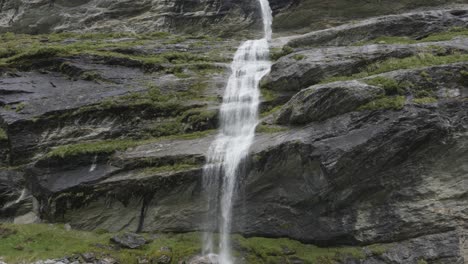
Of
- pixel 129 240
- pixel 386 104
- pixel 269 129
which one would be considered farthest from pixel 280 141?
pixel 129 240

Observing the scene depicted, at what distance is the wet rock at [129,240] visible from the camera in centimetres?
1284

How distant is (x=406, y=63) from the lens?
50.6 ft

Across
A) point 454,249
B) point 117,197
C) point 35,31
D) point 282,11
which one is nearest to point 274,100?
point 117,197

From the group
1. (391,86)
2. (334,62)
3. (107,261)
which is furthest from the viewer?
(334,62)

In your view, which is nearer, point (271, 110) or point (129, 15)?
point (271, 110)

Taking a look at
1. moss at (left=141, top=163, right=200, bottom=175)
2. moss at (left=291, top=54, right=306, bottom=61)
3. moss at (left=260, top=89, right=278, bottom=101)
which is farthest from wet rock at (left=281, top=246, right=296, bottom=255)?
moss at (left=291, top=54, right=306, bottom=61)

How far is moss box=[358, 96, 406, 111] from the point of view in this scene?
43.3 feet

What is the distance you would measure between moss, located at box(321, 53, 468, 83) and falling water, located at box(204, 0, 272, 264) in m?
3.10

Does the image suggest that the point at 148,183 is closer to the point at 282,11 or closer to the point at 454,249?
the point at 454,249

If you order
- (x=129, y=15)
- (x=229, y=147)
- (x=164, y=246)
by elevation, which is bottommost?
(x=164, y=246)

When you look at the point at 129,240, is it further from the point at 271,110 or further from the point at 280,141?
the point at 271,110

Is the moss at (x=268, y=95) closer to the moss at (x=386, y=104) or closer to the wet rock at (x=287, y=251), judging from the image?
the moss at (x=386, y=104)

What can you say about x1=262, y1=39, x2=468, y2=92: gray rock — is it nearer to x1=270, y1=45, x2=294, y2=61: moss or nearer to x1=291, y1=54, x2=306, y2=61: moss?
x1=291, y1=54, x2=306, y2=61: moss

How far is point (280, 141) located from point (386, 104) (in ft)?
10.7
